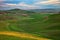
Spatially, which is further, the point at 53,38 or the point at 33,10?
the point at 33,10

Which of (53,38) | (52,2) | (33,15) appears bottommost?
(53,38)

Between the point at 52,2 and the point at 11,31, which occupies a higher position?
the point at 52,2

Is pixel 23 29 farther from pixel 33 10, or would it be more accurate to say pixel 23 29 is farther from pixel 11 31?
pixel 33 10

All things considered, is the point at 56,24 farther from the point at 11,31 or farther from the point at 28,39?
the point at 11,31

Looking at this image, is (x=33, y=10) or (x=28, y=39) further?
(x=33, y=10)

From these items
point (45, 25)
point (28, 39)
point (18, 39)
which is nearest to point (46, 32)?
point (45, 25)

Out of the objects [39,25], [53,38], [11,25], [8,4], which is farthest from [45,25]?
[8,4]
